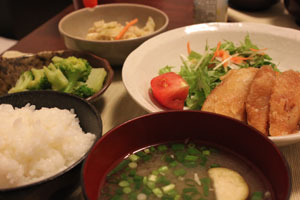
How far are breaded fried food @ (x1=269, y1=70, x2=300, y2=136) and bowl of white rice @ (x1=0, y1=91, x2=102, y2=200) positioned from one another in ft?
2.41

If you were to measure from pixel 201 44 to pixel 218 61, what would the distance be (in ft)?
0.74

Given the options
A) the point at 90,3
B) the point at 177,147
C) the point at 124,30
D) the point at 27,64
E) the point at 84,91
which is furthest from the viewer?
the point at 90,3

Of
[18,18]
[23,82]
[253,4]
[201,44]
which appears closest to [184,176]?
[23,82]

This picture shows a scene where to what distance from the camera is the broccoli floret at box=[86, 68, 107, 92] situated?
1761 millimetres

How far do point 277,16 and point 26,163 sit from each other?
240 cm

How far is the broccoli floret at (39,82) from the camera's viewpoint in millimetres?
1737

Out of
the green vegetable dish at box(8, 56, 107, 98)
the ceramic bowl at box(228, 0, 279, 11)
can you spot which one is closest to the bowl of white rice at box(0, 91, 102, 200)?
the green vegetable dish at box(8, 56, 107, 98)

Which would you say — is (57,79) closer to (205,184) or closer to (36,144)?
(36,144)

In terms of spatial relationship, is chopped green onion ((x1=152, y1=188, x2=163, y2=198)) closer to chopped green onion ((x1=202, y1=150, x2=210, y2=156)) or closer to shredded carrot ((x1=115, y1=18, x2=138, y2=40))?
chopped green onion ((x1=202, y1=150, x2=210, y2=156))

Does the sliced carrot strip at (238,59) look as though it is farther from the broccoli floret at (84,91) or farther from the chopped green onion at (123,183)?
the chopped green onion at (123,183)

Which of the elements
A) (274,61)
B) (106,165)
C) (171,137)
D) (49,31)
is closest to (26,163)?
(106,165)

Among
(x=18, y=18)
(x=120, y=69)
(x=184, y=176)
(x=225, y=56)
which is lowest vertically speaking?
(x=18, y=18)

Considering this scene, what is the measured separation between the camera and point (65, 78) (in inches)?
70.3

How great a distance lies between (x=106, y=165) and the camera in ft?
3.55
